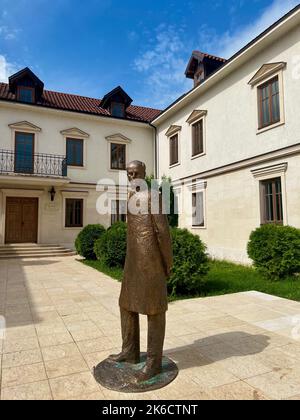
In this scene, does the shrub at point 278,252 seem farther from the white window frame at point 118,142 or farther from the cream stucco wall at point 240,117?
the white window frame at point 118,142

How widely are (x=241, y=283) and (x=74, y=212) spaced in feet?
36.4

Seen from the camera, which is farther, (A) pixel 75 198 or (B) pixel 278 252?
(A) pixel 75 198

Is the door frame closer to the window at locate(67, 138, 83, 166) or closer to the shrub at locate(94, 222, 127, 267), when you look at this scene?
the window at locate(67, 138, 83, 166)

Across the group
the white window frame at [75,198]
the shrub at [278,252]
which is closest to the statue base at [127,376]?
the shrub at [278,252]

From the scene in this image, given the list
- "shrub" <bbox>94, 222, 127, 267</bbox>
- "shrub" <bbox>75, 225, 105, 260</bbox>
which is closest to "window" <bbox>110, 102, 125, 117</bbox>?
"shrub" <bbox>75, 225, 105, 260</bbox>

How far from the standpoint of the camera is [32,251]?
45.9 ft

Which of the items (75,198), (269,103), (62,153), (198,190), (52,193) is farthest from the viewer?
(75,198)

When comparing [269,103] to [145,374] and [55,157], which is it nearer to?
[145,374]

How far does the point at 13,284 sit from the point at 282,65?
10.2 meters

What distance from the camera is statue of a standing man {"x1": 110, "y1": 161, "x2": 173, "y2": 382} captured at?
2691 millimetres

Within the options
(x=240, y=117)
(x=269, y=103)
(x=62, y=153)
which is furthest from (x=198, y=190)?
(x=62, y=153)
